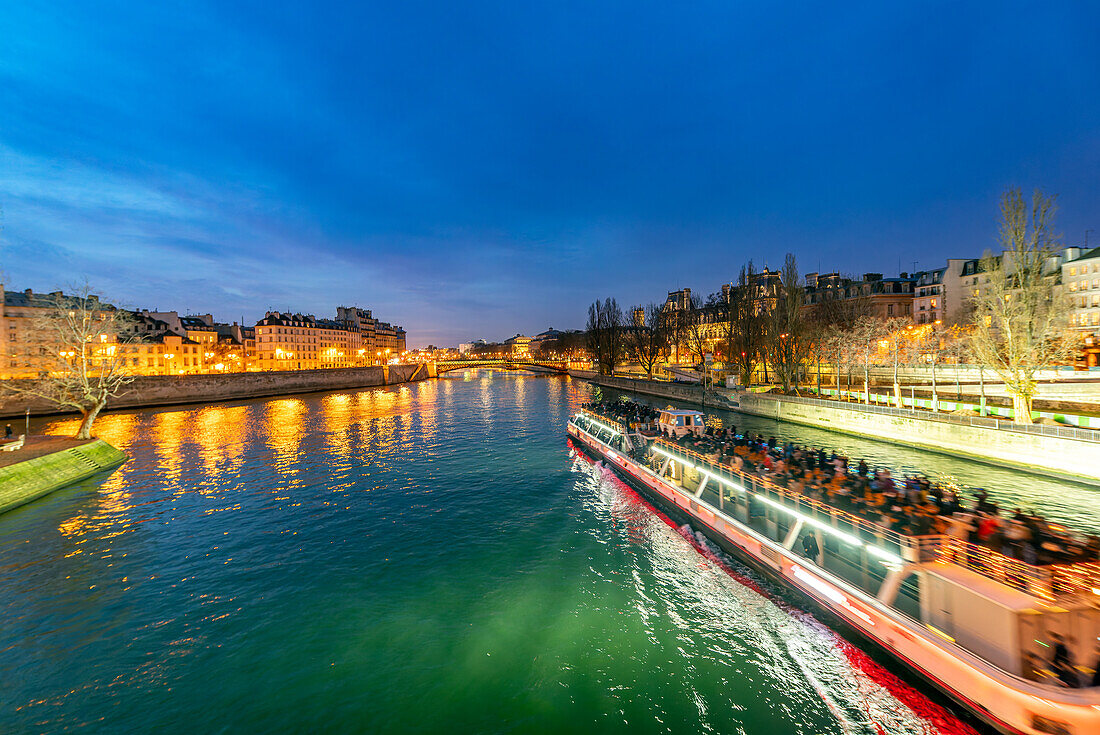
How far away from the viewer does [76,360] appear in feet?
147

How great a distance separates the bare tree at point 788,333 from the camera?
50406 mm

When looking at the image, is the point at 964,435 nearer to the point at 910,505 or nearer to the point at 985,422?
the point at 985,422

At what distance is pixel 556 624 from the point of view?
11086mm

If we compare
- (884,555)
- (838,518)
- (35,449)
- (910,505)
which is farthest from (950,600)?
(35,449)

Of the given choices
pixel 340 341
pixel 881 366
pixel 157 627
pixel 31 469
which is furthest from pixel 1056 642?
pixel 340 341

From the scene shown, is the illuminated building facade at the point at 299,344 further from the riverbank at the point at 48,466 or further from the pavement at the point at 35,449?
the riverbank at the point at 48,466

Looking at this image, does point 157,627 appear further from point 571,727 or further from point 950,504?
point 950,504

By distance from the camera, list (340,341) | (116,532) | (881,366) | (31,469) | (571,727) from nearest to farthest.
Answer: (571,727) < (116,532) < (31,469) < (881,366) < (340,341)

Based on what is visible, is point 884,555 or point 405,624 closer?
point 884,555

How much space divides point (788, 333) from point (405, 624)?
51226 mm

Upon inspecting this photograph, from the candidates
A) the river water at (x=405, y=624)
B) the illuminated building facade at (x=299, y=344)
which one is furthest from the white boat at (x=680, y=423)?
the illuminated building facade at (x=299, y=344)

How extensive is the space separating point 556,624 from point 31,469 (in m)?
27.0

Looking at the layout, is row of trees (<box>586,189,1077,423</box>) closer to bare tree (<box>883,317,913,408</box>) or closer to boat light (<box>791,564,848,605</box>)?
bare tree (<box>883,317,913,408</box>)

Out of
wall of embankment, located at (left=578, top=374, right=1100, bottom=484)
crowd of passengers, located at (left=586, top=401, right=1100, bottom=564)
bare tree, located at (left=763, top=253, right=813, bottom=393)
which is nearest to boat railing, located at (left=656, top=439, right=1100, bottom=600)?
crowd of passengers, located at (left=586, top=401, right=1100, bottom=564)
